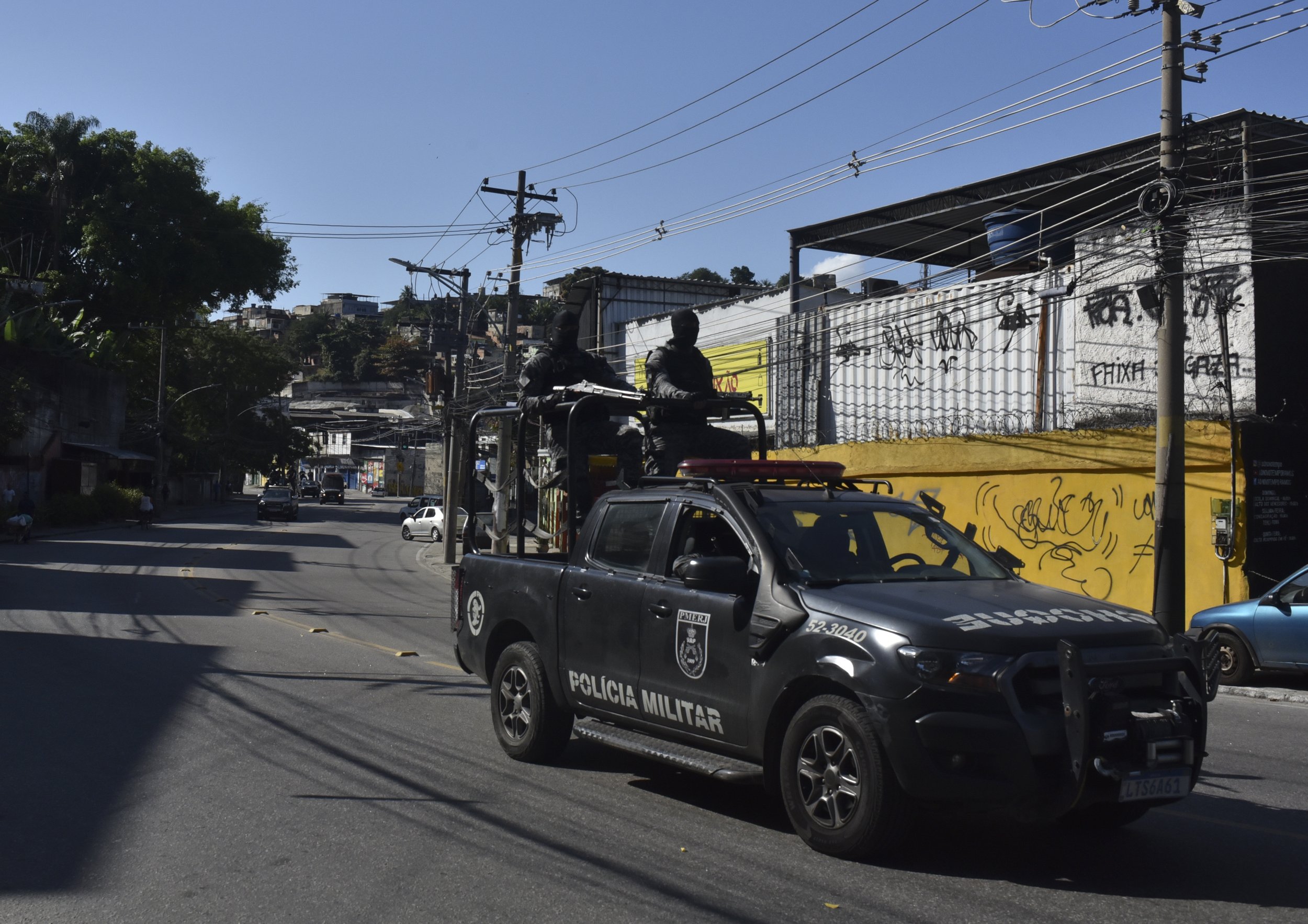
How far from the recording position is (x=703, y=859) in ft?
17.8

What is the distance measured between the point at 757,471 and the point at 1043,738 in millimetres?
2701

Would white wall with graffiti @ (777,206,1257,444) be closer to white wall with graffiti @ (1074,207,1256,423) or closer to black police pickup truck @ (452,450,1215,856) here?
white wall with graffiti @ (1074,207,1256,423)

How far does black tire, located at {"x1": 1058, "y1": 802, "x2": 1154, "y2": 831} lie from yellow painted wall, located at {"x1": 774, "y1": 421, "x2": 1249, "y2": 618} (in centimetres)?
954

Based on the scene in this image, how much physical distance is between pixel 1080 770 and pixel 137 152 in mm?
52278

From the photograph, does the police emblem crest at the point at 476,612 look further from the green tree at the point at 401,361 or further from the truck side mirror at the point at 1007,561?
the green tree at the point at 401,361

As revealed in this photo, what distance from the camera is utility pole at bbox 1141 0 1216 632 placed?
1328cm

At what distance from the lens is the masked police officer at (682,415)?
32.2 ft

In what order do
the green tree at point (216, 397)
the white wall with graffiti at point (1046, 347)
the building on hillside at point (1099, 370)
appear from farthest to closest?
the green tree at point (216, 397) < the white wall with graffiti at point (1046, 347) < the building on hillside at point (1099, 370)

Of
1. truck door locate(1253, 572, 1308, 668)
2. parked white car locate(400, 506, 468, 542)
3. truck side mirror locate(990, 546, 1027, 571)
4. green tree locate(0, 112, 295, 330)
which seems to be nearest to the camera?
truck side mirror locate(990, 546, 1027, 571)

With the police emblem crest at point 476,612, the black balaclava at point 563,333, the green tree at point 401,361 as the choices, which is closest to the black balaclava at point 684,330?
the black balaclava at point 563,333

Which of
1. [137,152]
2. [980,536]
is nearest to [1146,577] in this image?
[980,536]

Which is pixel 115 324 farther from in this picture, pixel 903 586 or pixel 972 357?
pixel 903 586

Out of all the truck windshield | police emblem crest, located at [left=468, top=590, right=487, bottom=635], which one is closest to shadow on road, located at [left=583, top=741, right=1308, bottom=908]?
the truck windshield

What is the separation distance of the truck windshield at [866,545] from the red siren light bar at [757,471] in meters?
0.58
